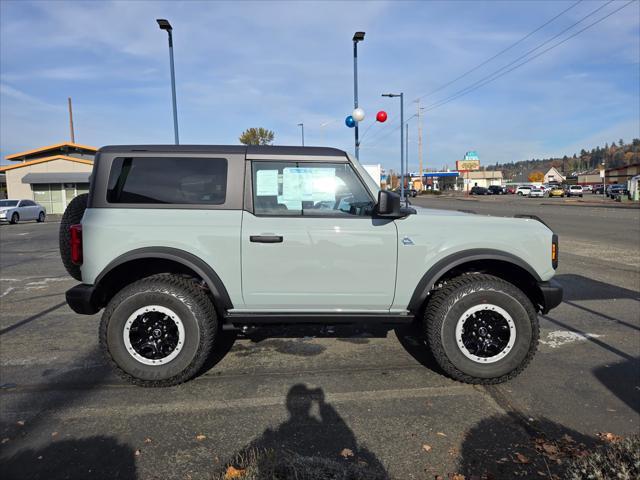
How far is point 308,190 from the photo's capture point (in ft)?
12.2

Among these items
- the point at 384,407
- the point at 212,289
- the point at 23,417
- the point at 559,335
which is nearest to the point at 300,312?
the point at 212,289

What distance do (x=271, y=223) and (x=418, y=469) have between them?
206cm

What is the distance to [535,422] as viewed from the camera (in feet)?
9.79

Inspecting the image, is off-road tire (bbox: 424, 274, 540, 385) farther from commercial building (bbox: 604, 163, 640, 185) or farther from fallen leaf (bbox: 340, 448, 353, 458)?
commercial building (bbox: 604, 163, 640, 185)

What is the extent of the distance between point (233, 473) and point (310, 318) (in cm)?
150

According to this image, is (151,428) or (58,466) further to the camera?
(151,428)

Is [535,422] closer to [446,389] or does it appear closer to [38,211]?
[446,389]

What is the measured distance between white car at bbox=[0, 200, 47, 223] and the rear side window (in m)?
26.0

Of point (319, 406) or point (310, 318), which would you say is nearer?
point (319, 406)

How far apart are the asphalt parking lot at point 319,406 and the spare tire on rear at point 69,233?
0.95 meters

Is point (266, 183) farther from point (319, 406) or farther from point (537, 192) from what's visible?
point (537, 192)

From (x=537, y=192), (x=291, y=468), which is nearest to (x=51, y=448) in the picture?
(x=291, y=468)

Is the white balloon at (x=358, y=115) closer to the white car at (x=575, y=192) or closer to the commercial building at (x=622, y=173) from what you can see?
the white car at (x=575, y=192)

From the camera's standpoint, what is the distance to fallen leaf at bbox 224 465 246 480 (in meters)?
Result: 2.33
